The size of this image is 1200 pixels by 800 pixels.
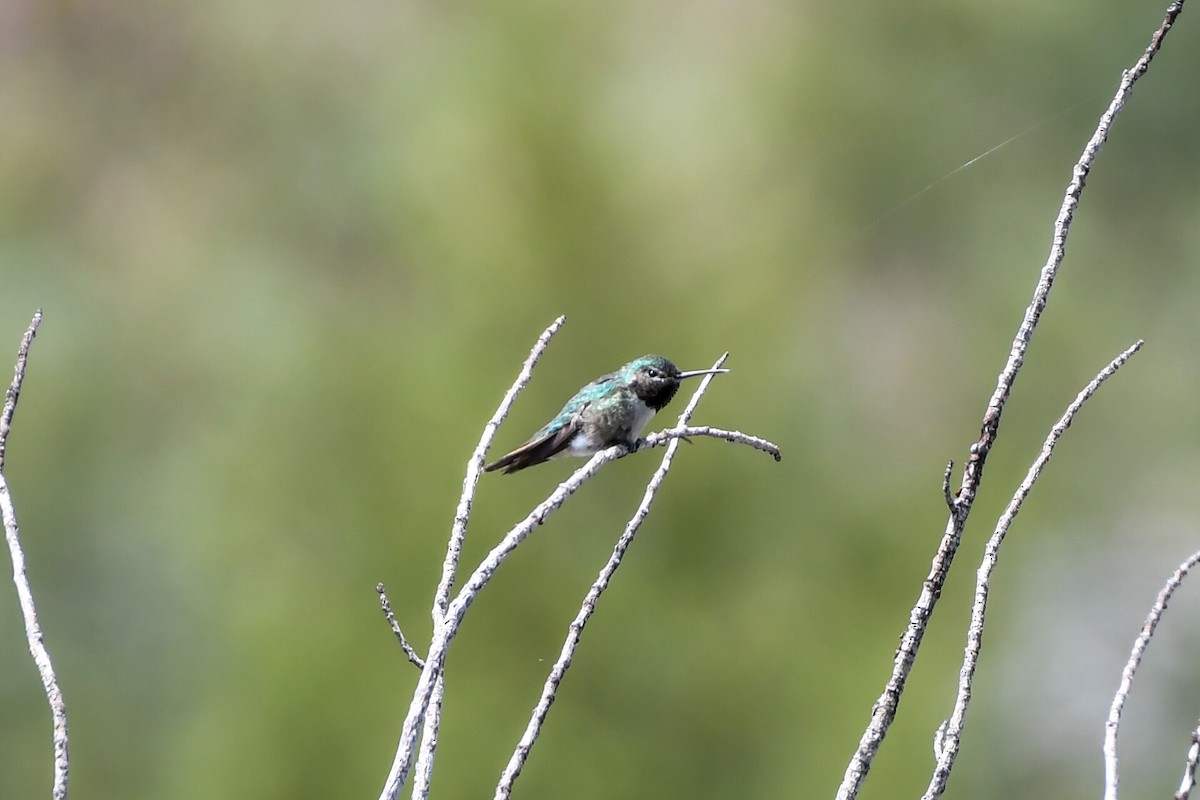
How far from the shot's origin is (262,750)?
630cm

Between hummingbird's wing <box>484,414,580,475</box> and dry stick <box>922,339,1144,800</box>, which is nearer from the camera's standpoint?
dry stick <box>922,339,1144,800</box>

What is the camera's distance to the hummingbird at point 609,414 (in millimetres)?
3211

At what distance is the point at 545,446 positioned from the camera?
3.32 m

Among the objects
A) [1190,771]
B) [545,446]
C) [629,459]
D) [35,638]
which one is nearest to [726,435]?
[1190,771]

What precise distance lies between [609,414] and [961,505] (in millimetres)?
1897

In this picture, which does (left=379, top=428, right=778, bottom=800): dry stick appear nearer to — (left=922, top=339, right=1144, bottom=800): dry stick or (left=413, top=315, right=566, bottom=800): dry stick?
(left=413, top=315, right=566, bottom=800): dry stick

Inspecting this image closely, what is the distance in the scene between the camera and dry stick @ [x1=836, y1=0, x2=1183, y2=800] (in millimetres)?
1311

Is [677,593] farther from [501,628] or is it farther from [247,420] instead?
[247,420]

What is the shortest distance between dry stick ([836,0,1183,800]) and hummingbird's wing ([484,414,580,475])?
186 centimetres

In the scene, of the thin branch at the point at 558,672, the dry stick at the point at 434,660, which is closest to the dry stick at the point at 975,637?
the thin branch at the point at 558,672

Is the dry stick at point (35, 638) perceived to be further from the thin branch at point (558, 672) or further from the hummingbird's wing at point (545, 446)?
the hummingbird's wing at point (545, 446)

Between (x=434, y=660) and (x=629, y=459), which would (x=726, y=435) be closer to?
(x=434, y=660)

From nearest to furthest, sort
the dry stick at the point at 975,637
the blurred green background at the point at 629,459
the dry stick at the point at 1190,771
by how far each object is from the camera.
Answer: the dry stick at the point at 1190,771
the dry stick at the point at 975,637
the blurred green background at the point at 629,459

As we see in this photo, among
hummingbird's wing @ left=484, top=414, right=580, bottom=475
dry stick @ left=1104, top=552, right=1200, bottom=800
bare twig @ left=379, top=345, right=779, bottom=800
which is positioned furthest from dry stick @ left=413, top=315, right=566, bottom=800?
hummingbird's wing @ left=484, top=414, right=580, bottom=475
